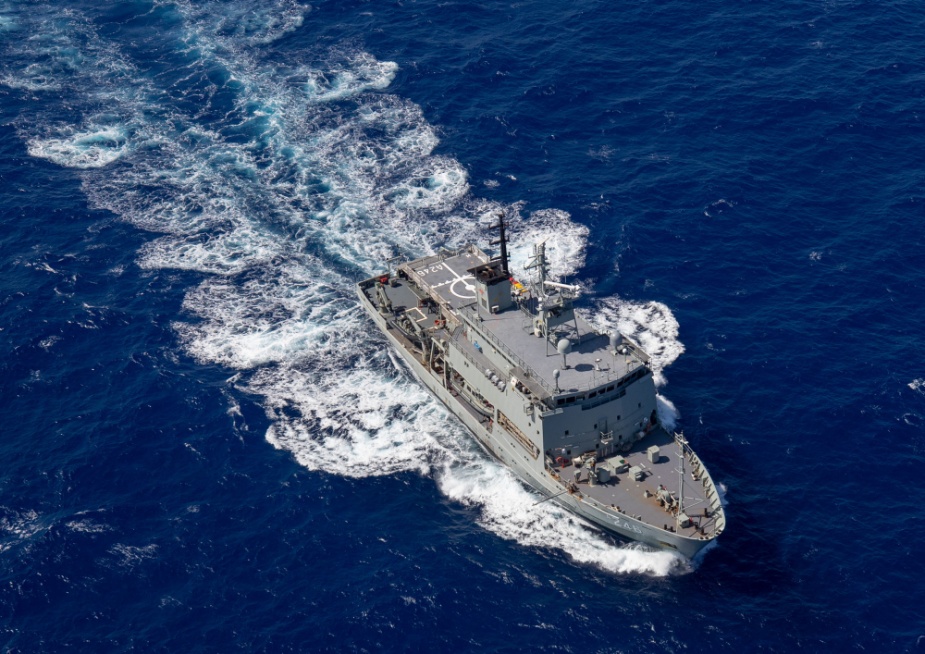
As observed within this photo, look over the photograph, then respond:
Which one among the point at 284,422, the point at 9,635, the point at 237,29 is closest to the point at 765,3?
the point at 237,29

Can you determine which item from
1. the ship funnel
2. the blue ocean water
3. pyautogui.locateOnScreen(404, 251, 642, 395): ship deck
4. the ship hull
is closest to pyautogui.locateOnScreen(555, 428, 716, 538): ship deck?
the ship hull

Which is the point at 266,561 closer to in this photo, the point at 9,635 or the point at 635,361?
the point at 9,635

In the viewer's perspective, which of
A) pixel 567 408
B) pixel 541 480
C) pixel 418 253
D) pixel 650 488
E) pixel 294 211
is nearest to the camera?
pixel 650 488

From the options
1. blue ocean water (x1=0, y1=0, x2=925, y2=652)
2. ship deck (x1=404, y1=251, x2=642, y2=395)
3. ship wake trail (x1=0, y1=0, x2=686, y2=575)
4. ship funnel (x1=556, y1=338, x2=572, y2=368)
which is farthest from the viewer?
ship wake trail (x1=0, y1=0, x2=686, y2=575)

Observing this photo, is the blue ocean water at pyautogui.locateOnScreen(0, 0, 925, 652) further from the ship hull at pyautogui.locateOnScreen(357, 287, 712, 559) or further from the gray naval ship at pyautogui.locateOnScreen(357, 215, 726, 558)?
the gray naval ship at pyautogui.locateOnScreen(357, 215, 726, 558)

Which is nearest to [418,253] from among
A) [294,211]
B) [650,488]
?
[294,211]

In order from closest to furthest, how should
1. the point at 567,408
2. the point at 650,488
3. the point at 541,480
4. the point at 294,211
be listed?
the point at 650,488
the point at 567,408
the point at 541,480
the point at 294,211

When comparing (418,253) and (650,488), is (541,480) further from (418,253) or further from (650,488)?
(418,253)
